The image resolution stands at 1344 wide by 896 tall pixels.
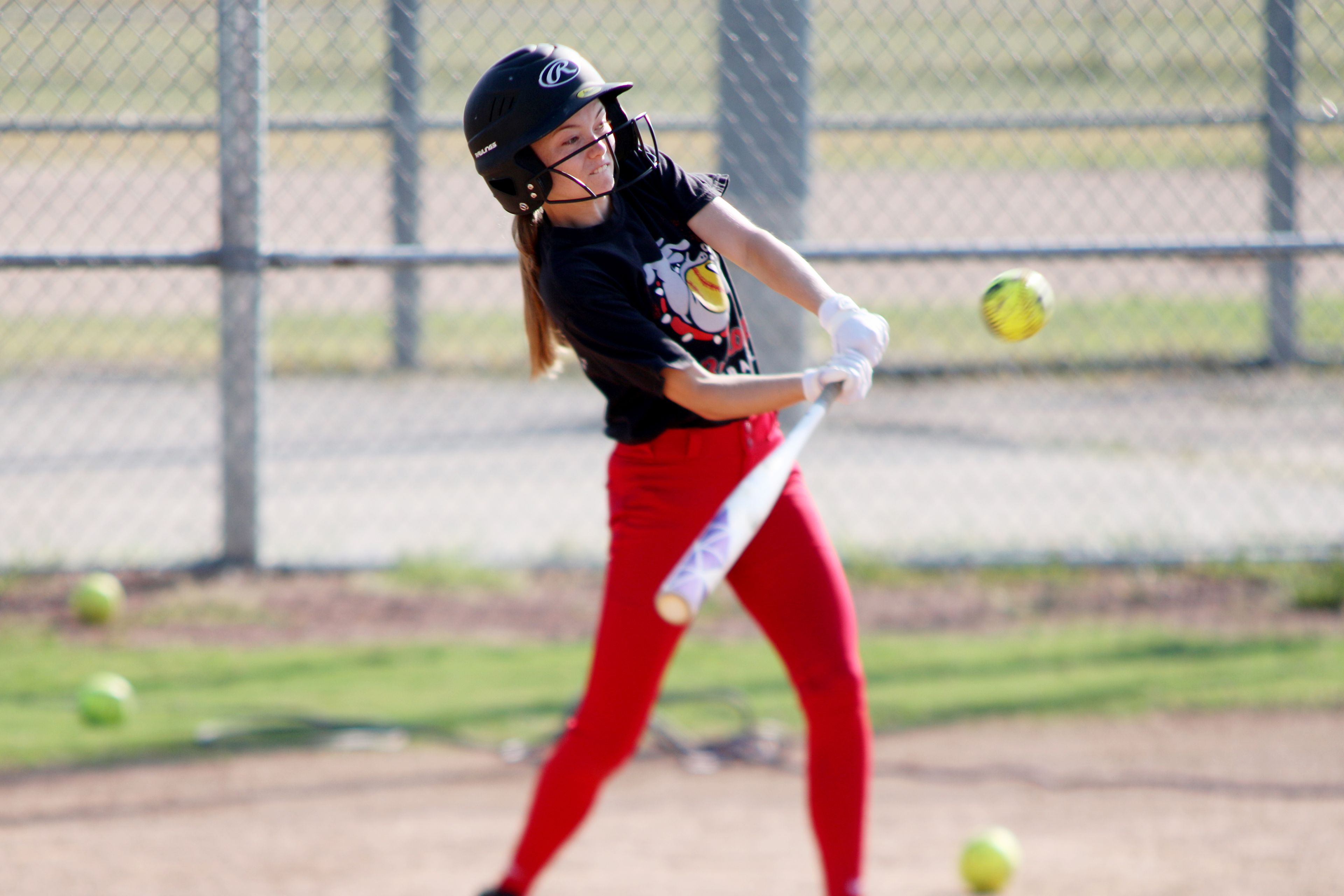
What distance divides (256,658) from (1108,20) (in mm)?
3829

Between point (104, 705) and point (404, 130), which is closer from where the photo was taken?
point (104, 705)

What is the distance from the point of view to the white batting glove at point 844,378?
2.42 m

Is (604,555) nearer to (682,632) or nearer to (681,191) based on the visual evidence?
(682,632)

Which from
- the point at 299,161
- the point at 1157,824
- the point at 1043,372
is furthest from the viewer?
the point at 1043,372

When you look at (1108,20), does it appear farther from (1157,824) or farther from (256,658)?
(256,658)

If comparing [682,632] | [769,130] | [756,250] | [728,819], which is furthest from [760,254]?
[769,130]

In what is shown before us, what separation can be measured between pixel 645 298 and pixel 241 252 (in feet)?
8.60

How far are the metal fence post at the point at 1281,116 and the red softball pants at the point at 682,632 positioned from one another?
295 centimetres

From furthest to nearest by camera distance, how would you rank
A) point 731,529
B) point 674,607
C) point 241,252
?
point 241,252 → point 731,529 → point 674,607

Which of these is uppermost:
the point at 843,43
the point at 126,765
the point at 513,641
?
the point at 843,43

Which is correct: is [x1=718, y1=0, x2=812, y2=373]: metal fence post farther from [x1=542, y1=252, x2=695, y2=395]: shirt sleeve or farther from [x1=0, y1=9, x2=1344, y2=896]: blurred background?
[x1=542, y1=252, x2=695, y2=395]: shirt sleeve

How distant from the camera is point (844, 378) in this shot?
2.44 metres

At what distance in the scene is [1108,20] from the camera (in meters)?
4.98

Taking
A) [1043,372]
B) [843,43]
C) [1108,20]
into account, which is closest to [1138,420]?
[1043,372]
